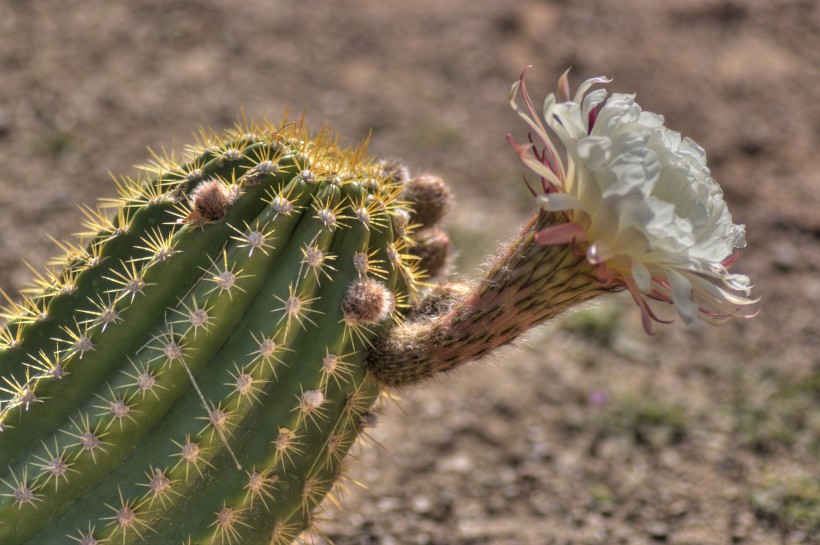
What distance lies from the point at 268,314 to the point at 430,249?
698 millimetres

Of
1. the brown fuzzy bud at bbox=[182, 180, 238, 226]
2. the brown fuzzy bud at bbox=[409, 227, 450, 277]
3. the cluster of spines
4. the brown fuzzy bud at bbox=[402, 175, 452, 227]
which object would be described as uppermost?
the brown fuzzy bud at bbox=[402, 175, 452, 227]

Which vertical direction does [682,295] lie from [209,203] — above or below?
above

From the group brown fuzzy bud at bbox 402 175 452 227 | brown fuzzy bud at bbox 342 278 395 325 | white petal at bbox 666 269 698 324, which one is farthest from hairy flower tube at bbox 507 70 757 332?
brown fuzzy bud at bbox 402 175 452 227

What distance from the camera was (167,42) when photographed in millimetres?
5027

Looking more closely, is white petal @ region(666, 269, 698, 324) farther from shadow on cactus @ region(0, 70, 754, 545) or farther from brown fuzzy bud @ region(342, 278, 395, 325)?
brown fuzzy bud @ region(342, 278, 395, 325)

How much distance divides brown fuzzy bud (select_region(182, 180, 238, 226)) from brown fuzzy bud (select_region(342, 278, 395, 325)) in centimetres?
33

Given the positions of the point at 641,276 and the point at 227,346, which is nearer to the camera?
the point at 641,276

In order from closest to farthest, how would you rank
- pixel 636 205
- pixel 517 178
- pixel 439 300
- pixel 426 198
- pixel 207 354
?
pixel 636 205 < pixel 207 354 < pixel 439 300 < pixel 426 198 < pixel 517 178

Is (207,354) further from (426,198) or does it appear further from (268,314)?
(426,198)

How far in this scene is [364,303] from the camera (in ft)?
6.68

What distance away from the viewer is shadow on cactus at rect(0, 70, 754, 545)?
6.17 feet

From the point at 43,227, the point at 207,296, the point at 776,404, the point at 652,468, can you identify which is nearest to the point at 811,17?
the point at 776,404

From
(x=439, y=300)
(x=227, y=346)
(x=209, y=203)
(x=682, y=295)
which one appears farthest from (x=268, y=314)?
(x=682, y=295)

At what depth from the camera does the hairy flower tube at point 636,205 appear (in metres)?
1.78
